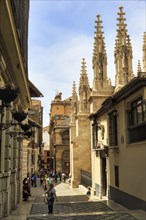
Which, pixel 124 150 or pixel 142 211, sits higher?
pixel 124 150

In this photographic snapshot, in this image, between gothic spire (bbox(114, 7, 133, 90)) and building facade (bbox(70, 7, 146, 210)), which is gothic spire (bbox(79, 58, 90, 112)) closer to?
building facade (bbox(70, 7, 146, 210))

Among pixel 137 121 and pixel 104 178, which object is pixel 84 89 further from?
pixel 137 121

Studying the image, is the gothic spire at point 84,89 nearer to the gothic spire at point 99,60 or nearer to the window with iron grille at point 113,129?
the gothic spire at point 99,60

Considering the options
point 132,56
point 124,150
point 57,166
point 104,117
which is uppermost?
point 132,56

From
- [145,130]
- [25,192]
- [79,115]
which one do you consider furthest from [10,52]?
[79,115]

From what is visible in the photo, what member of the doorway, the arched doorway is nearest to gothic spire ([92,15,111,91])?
the doorway

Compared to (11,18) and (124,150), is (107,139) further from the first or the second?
(11,18)

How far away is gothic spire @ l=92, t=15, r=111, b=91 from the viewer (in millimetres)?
22188

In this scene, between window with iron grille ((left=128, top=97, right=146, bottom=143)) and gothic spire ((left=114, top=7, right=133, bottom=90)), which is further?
gothic spire ((left=114, top=7, right=133, bottom=90))

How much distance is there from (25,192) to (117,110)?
774 centimetres

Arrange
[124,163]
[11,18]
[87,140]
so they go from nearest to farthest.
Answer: [11,18] < [124,163] < [87,140]

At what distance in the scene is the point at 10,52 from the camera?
8.55 m

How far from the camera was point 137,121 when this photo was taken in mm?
12383

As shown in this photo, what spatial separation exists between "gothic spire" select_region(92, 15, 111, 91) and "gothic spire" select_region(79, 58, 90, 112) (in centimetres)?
863
